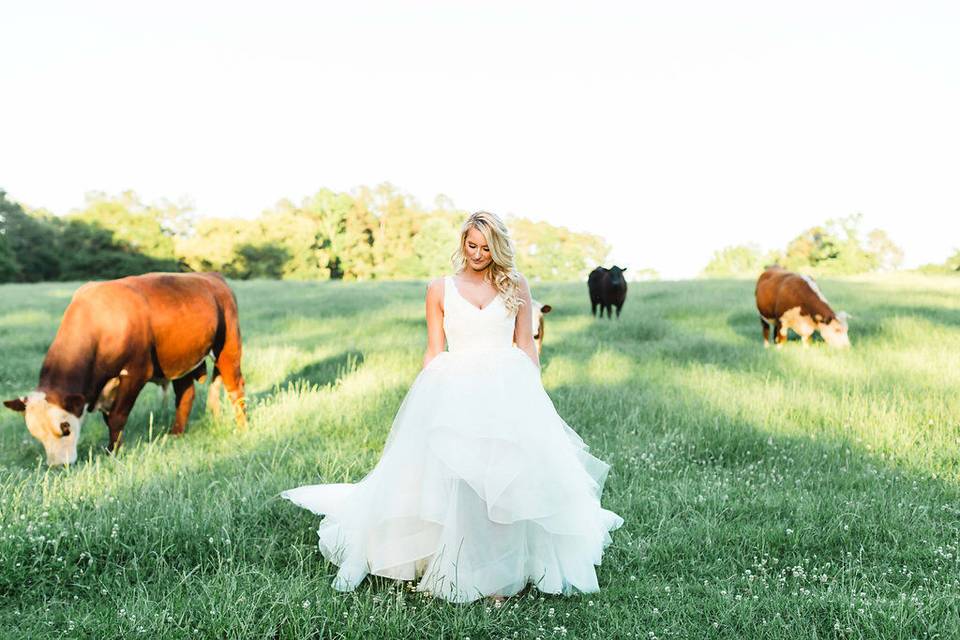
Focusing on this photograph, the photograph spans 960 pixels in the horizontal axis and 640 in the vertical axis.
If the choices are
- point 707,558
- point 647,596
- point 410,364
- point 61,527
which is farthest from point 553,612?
point 410,364

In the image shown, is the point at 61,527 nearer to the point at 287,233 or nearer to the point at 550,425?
the point at 550,425

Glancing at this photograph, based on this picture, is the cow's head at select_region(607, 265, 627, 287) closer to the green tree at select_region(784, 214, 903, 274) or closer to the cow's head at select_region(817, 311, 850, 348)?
the cow's head at select_region(817, 311, 850, 348)

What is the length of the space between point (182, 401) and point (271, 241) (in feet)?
210

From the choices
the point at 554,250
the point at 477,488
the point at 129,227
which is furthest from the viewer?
the point at 554,250

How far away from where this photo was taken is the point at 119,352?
277 inches

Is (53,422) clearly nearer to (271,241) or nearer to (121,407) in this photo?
(121,407)

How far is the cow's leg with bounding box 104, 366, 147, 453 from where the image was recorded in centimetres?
706

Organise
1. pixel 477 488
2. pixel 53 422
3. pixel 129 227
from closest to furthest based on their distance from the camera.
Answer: pixel 477 488 < pixel 53 422 < pixel 129 227

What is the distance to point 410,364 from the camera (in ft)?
35.8

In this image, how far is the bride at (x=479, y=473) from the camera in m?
3.69

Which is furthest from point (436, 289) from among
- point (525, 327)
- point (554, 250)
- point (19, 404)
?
point (554, 250)

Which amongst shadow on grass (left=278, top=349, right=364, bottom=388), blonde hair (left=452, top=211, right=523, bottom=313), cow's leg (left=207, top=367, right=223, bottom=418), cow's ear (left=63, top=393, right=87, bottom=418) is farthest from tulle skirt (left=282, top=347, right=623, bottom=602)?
shadow on grass (left=278, top=349, right=364, bottom=388)

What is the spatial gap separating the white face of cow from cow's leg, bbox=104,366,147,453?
53 cm

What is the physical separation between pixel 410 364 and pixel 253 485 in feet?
18.2
